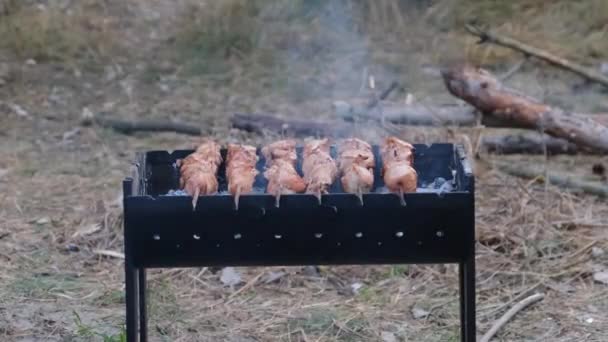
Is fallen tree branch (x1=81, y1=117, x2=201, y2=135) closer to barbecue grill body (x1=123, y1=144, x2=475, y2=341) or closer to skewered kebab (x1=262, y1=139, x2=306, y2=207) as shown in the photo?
skewered kebab (x1=262, y1=139, x2=306, y2=207)

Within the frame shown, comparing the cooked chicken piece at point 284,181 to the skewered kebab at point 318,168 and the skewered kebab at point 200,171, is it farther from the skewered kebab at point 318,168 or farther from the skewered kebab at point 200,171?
the skewered kebab at point 200,171

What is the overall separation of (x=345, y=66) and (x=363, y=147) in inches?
215

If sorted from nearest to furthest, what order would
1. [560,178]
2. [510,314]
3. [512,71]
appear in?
[510,314] < [560,178] < [512,71]

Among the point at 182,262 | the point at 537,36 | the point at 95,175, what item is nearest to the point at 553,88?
the point at 537,36

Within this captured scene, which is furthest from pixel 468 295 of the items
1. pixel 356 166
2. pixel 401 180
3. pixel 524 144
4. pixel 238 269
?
pixel 524 144

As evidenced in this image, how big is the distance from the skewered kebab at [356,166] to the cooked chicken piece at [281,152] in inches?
7.1

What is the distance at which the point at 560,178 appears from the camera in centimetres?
604

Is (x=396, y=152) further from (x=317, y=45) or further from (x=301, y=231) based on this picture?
(x=317, y=45)

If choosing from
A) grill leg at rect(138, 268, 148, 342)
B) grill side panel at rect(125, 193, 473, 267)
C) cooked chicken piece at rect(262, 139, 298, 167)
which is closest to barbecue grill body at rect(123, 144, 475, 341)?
grill side panel at rect(125, 193, 473, 267)

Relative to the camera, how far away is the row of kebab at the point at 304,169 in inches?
130

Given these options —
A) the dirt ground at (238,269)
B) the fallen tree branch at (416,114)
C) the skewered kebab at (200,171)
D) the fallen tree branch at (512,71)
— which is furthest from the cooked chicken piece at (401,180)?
the fallen tree branch at (512,71)

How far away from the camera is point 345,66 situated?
30.1 ft

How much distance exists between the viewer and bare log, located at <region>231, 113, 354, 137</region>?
6.66 meters

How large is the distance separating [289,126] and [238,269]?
197 cm
